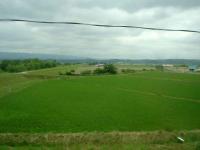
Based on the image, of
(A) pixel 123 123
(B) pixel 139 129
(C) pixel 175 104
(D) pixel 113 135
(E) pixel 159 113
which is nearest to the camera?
(D) pixel 113 135

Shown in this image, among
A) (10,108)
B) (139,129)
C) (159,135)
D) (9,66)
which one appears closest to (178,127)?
(139,129)

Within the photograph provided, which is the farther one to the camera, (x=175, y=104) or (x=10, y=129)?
(x=175, y=104)

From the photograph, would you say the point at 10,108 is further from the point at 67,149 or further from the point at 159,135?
the point at 67,149

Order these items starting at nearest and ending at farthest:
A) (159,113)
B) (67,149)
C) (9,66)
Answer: (67,149), (159,113), (9,66)

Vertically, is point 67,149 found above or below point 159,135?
above

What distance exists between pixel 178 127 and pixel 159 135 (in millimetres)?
4387

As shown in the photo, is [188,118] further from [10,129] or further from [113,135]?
[10,129]

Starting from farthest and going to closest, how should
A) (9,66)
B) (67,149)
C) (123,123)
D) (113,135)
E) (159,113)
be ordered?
(9,66), (159,113), (123,123), (113,135), (67,149)

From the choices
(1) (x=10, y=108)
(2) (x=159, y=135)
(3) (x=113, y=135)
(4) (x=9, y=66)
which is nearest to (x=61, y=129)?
(3) (x=113, y=135)

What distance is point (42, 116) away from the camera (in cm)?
1752

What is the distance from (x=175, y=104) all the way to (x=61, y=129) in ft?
44.4

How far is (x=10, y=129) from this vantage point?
539 inches

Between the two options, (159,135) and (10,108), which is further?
(10,108)

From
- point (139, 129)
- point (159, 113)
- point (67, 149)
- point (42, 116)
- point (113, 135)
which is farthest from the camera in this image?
point (159, 113)
